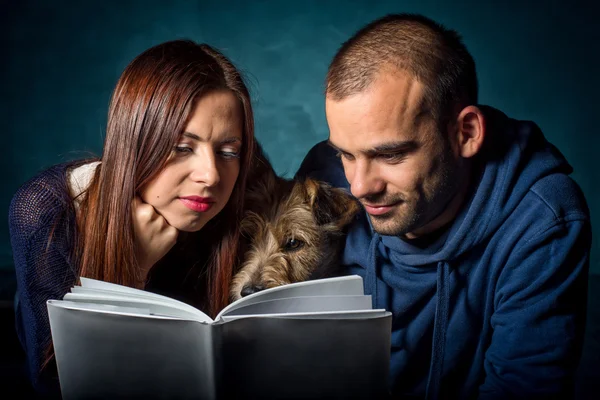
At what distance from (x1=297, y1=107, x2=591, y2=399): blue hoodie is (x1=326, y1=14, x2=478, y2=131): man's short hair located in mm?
281

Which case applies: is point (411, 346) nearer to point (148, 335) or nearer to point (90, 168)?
point (148, 335)

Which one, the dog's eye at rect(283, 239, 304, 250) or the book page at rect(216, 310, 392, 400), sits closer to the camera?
the book page at rect(216, 310, 392, 400)

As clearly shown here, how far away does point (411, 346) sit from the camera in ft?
8.42

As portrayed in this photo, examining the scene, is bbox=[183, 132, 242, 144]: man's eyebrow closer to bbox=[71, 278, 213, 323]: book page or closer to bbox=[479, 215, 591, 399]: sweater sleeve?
bbox=[71, 278, 213, 323]: book page

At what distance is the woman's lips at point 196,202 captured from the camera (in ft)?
7.25

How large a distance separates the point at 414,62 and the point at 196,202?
0.97 meters

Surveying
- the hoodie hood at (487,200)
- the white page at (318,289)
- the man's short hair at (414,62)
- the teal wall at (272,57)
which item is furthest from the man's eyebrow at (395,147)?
the teal wall at (272,57)

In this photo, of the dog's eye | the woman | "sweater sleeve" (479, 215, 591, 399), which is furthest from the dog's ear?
"sweater sleeve" (479, 215, 591, 399)

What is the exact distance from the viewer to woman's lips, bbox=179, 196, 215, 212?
7.25ft

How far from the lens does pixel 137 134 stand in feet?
6.91

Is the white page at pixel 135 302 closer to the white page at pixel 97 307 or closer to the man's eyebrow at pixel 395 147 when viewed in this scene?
the white page at pixel 97 307

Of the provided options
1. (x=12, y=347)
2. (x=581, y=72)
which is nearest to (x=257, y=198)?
(x=12, y=347)

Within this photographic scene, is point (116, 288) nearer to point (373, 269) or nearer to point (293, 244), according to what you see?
point (293, 244)

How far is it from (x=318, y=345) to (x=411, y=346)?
3.28 ft
